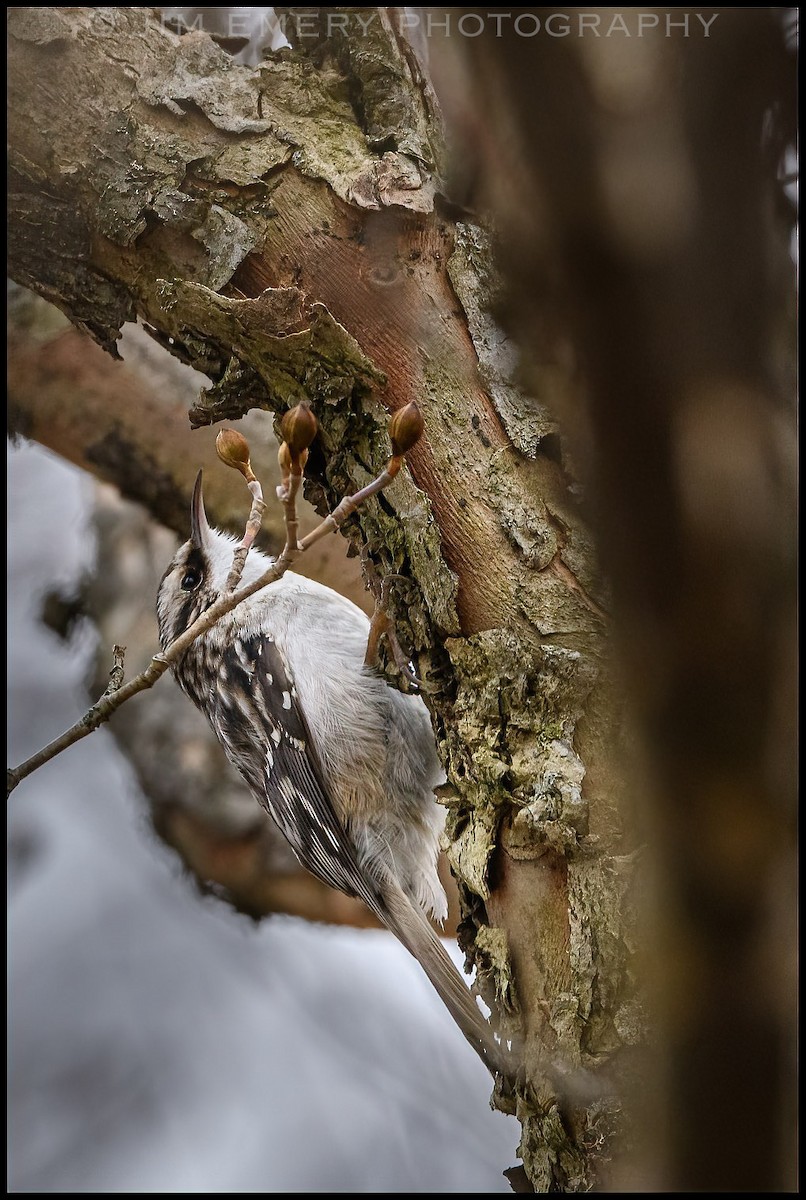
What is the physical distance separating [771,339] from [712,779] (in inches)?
7.8

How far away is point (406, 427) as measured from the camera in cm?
113

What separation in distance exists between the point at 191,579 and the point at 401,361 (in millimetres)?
1204

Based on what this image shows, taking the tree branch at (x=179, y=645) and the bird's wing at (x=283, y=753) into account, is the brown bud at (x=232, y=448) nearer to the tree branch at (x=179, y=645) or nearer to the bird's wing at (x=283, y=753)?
the tree branch at (x=179, y=645)

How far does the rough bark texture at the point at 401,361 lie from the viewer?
1.19 m

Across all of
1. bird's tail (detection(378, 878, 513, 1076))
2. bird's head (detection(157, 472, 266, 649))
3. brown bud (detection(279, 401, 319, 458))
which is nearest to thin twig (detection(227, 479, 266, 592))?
brown bud (detection(279, 401, 319, 458))

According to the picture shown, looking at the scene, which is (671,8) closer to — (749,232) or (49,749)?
(749,232)

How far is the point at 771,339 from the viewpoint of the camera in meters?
0.39

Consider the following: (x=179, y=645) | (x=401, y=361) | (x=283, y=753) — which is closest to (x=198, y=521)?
(x=283, y=753)

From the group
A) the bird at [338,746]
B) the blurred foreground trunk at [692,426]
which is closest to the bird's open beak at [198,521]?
the bird at [338,746]

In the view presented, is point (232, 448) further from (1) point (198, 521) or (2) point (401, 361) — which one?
(1) point (198, 521)

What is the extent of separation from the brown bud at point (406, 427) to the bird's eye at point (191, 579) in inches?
52.2

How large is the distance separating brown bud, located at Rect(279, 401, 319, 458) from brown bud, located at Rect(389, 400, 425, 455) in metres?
0.10

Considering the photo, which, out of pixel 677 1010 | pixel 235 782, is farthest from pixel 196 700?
pixel 677 1010

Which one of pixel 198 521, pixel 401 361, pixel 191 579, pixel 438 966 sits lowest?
pixel 438 966
